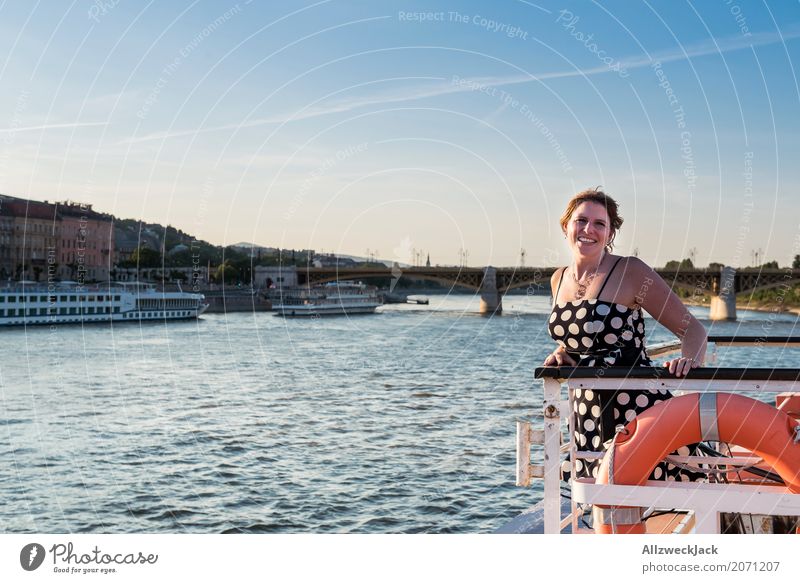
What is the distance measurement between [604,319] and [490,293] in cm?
5611

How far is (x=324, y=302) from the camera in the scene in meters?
70.2

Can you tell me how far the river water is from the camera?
1230 cm

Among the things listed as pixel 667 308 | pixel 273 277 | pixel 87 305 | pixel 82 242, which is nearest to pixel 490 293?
pixel 273 277

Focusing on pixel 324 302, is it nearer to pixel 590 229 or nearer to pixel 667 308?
pixel 590 229

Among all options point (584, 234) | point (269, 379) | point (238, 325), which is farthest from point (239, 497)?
point (238, 325)

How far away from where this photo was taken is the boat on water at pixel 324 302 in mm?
69438

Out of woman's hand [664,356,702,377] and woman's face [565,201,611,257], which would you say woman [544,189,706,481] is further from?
woman's hand [664,356,702,377]

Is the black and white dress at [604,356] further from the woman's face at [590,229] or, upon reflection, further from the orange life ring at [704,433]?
the orange life ring at [704,433]

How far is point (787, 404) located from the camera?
3797 millimetres

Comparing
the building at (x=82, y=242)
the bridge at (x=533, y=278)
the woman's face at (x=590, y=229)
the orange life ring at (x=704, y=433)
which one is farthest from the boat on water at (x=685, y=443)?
the building at (x=82, y=242)

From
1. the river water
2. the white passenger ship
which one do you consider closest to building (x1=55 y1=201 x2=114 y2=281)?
the white passenger ship

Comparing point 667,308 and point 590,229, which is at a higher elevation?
point 590,229

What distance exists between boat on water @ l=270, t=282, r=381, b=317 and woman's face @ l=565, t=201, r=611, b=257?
6217 cm

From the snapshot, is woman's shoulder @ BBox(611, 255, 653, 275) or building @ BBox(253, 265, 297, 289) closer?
woman's shoulder @ BBox(611, 255, 653, 275)
